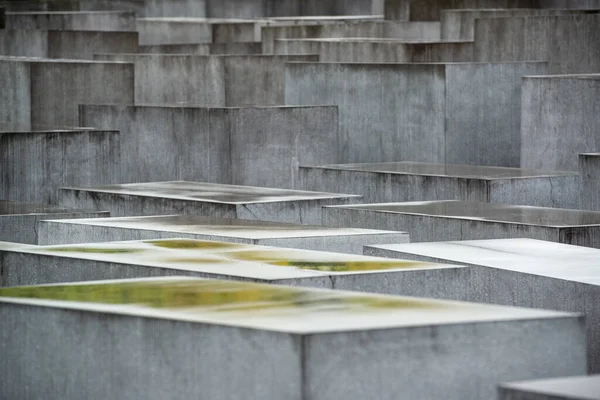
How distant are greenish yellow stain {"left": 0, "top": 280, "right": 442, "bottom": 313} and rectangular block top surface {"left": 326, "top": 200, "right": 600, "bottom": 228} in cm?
346

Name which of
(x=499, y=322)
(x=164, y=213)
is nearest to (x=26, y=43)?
(x=164, y=213)

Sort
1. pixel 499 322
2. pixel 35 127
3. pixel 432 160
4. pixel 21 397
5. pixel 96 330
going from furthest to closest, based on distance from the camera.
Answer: pixel 432 160 < pixel 35 127 < pixel 21 397 < pixel 96 330 < pixel 499 322

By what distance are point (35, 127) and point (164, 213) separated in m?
2.82

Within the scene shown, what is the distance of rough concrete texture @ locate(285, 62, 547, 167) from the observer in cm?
1483

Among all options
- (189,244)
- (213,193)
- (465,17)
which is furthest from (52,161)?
(465,17)

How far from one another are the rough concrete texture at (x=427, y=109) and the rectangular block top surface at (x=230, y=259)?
765 centimetres

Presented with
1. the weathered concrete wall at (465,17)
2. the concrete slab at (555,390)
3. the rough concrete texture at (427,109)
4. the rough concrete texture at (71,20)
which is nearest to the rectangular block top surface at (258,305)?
the concrete slab at (555,390)

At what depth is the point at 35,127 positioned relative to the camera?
42.4 ft

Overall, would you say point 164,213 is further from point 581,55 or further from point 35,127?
point 581,55

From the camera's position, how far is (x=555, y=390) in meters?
4.30

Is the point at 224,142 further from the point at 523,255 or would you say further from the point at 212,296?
the point at 212,296

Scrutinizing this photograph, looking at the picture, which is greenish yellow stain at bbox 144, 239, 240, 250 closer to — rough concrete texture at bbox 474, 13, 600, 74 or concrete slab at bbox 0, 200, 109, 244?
concrete slab at bbox 0, 200, 109, 244

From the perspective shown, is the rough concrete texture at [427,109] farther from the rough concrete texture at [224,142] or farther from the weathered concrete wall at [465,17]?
the weathered concrete wall at [465,17]

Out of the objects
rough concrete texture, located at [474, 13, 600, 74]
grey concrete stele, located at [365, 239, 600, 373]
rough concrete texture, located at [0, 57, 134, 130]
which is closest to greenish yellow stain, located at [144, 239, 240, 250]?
grey concrete stele, located at [365, 239, 600, 373]
